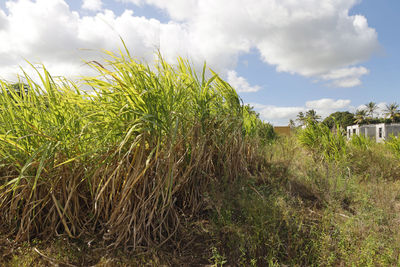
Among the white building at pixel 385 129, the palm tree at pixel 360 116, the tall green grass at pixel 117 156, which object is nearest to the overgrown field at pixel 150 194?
the tall green grass at pixel 117 156

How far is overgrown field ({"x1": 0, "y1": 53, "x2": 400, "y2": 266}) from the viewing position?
205cm

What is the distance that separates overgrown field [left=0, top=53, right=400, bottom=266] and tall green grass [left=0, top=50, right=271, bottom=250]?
0.5 inches

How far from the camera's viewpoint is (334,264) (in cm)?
205

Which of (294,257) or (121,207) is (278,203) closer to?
(294,257)

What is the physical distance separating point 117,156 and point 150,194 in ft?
1.44

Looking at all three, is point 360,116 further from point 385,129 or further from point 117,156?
point 117,156

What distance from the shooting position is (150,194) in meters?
2.05

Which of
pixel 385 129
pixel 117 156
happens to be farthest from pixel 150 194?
pixel 385 129

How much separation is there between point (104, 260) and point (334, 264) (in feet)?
5.68

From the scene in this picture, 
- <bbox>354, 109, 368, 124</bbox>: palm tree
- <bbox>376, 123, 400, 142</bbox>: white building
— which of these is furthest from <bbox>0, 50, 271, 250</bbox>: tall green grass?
<bbox>354, 109, 368, 124</bbox>: palm tree

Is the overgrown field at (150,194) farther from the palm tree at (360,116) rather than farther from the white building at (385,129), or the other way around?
the palm tree at (360,116)

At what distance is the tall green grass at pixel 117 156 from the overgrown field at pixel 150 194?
0.04ft

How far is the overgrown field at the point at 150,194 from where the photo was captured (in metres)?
2.05

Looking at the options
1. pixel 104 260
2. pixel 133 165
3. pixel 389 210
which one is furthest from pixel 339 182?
pixel 104 260
